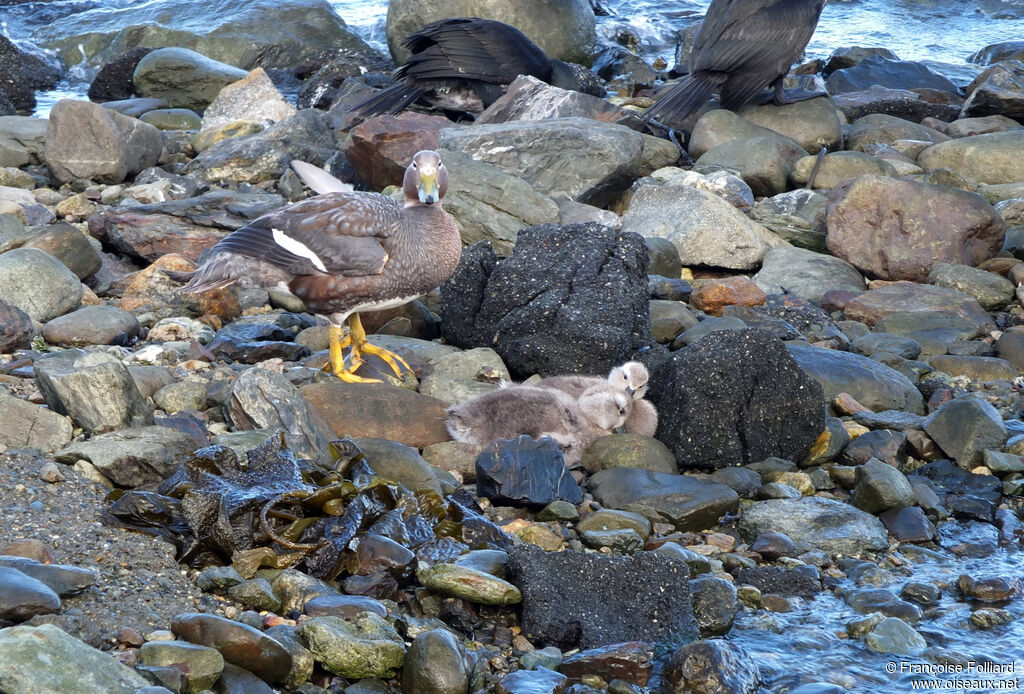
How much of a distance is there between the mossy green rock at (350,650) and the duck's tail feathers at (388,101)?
9.10 meters

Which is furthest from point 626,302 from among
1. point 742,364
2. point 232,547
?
point 232,547

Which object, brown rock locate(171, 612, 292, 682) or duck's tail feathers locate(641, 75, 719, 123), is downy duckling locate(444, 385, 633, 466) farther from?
duck's tail feathers locate(641, 75, 719, 123)

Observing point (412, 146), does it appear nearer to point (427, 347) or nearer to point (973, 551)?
point (427, 347)

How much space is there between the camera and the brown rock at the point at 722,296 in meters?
7.79

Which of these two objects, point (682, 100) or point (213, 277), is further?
point (682, 100)

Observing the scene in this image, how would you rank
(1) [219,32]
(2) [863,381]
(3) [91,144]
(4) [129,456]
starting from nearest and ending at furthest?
(4) [129,456] → (2) [863,381] → (3) [91,144] → (1) [219,32]

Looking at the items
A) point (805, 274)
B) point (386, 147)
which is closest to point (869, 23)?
point (386, 147)

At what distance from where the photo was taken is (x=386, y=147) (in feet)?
32.3

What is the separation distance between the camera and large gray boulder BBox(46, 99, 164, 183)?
998 cm

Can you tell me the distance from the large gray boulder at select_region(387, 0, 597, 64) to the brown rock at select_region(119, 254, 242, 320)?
8619 millimetres

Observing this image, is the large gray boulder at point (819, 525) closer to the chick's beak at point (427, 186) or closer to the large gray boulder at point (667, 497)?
the large gray boulder at point (667, 497)

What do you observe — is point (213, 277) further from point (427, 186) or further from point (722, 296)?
point (722, 296)

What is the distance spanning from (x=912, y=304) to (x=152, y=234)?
5470 mm

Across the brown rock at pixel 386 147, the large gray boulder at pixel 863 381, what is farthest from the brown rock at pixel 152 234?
the large gray boulder at pixel 863 381
